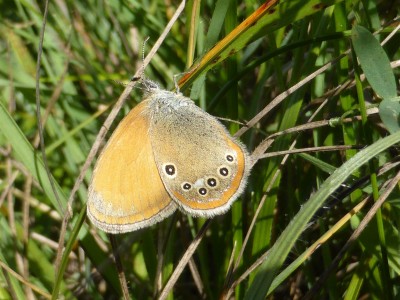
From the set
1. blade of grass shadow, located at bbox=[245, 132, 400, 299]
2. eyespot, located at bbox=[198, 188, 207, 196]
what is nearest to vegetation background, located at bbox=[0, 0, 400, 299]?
blade of grass shadow, located at bbox=[245, 132, 400, 299]

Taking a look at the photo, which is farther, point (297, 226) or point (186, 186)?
point (186, 186)

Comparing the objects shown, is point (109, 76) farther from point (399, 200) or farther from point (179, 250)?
point (399, 200)

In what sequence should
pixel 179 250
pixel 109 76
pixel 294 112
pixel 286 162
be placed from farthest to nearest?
pixel 109 76 → pixel 179 250 → pixel 286 162 → pixel 294 112

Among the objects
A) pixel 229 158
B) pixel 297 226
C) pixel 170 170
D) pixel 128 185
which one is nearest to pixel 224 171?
pixel 229 158

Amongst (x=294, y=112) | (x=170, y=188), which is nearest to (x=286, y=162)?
(x=294, y=112)

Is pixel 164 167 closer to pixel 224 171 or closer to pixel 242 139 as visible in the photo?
pixel 224 171
